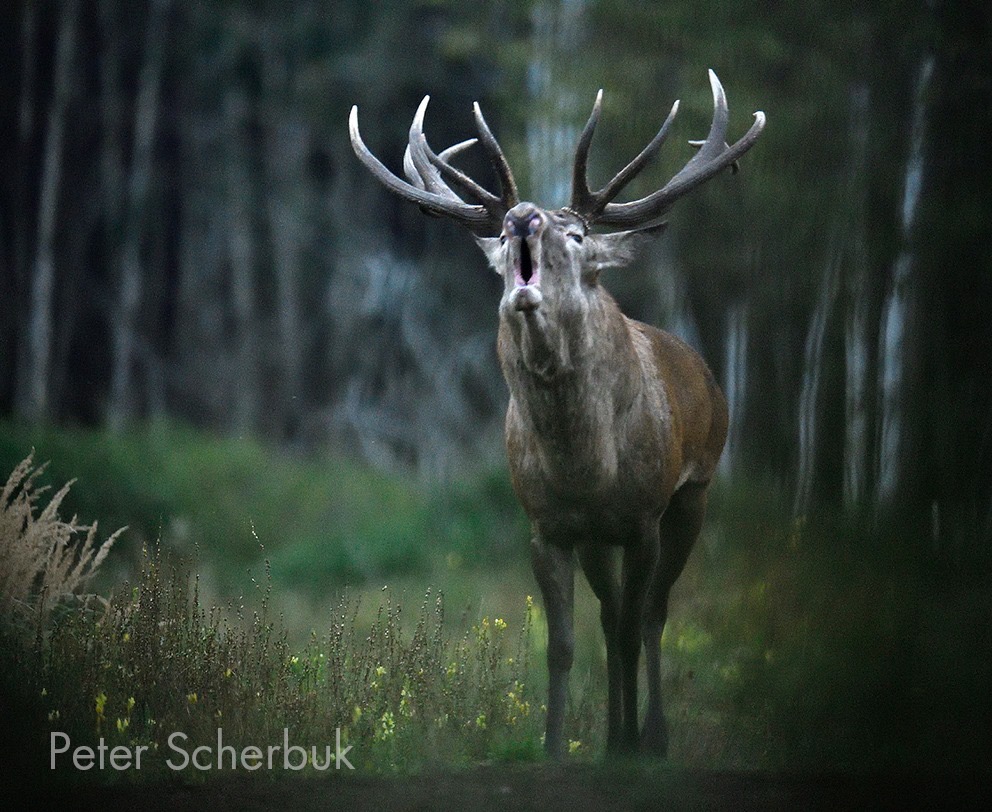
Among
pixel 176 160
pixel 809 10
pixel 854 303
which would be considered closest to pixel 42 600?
pixel 854 303

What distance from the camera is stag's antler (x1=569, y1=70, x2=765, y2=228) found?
6.32 metres

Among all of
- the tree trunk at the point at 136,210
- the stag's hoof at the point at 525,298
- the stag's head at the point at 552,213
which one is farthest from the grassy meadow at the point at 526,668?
the tree trunk at the point at 136,210

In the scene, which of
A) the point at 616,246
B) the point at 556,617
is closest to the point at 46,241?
the point at 616,246

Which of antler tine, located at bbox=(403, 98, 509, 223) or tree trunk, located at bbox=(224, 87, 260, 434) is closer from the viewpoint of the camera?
antler tine, located at bbox=(403, 98, 509, 223)

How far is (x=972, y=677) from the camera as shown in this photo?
6516mm

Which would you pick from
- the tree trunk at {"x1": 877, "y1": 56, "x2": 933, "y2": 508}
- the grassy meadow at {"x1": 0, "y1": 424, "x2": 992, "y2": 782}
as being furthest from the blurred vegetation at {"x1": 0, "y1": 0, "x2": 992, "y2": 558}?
the grassy meadow at {"x1": 0, "y1": 424, "x2": 992, "y2": 782}

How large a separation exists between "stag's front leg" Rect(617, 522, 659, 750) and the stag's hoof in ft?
3.97

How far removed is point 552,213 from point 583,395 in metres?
0.72

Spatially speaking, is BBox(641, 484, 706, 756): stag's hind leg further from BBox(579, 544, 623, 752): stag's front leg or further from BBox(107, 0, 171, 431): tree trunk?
BBox(107, 0, 171, 431): tree trunk

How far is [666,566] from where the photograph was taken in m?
→ 7.21

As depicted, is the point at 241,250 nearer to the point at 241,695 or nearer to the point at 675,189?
the point at 675,189

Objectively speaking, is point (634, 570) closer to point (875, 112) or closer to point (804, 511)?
point (804, 511)

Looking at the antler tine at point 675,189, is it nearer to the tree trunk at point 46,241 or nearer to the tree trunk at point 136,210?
the tree trunk at point 46,241

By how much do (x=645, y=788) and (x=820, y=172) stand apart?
10.9 feet
